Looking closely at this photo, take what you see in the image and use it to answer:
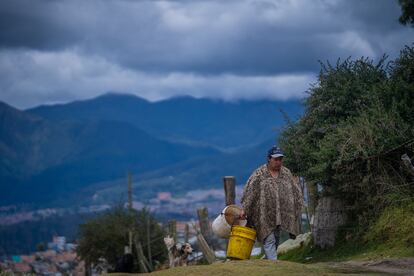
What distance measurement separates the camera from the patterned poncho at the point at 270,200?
1391 centimetres

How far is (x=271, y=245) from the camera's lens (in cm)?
1395

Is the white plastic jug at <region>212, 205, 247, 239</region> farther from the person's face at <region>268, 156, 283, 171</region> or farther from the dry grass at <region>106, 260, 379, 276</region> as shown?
the dry grass at <region>106, 260, 379, 276</region>

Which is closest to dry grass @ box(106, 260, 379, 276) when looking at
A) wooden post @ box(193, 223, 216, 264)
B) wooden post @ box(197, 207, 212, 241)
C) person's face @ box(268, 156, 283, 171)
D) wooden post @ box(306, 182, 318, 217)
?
person's face @ box(268, 156, 283, 171)

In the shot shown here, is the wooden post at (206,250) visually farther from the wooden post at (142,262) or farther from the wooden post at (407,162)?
the wooden post at (142,262)

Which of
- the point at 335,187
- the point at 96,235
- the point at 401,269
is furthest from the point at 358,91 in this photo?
the point at 96,235

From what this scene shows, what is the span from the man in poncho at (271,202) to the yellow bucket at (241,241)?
0.27m

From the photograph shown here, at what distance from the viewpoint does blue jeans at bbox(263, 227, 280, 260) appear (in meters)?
13.9

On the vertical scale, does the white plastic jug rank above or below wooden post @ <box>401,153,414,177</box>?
below

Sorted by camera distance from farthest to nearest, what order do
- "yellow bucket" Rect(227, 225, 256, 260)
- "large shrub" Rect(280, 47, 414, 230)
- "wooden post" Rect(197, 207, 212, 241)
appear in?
"wooden post" Rect(197, 207, 212, 241) → "large shrub" Rect(280, 47, 414, 230) → "yellow bucket" Rect(227, 225, 256, 260)

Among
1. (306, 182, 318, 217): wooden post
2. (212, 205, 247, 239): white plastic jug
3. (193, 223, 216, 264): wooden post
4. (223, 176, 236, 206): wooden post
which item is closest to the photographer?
(212, 205, 247, 239): white plastic jug

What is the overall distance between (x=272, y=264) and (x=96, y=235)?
103 feet

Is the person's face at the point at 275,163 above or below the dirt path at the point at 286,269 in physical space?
above

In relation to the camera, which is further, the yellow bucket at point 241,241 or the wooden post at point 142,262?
the wooden post at point 142,262

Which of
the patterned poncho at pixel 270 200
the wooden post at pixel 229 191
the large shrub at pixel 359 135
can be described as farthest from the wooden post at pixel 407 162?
the wooden post at pixel 229 191
